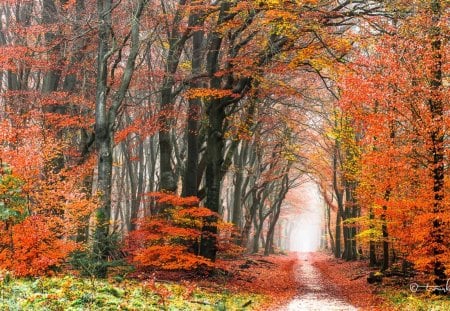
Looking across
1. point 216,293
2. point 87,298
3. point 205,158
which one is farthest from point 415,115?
point 87,298

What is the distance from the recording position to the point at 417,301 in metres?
13.9

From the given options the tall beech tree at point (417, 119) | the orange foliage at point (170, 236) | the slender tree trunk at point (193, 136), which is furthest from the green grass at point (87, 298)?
the slender tree trunk at point (193, 136)

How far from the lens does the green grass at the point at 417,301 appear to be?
12562mm

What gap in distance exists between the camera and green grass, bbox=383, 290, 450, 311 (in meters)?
12.6

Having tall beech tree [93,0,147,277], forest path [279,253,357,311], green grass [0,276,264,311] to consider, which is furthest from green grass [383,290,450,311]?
tall beech tree [93,0,147,277]

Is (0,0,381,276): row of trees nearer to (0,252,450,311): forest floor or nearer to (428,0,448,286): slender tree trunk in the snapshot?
(0,252,450,311): forest floor

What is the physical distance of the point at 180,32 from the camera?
68.2 feet

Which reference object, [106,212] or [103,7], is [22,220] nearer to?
[106,212]

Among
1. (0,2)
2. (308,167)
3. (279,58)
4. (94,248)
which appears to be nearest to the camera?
(94,248)

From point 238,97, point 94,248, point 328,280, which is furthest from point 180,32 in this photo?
point 328,280

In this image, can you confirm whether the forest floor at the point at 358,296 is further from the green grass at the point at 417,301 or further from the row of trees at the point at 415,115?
the row of trees at the point at 415,115

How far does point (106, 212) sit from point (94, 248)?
1.19m

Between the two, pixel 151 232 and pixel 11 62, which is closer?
pixel 151 232

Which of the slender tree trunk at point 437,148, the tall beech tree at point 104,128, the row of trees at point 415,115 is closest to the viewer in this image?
the slender tree trunk at point 437,148
